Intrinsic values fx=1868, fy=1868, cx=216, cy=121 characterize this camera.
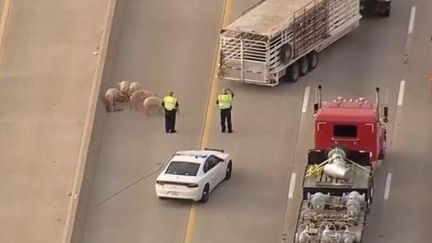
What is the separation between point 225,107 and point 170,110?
1.72m

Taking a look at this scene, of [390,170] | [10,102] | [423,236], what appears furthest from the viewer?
[10,102]

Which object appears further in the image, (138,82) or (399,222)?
(138,82)

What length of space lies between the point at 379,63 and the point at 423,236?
1055 centimetres

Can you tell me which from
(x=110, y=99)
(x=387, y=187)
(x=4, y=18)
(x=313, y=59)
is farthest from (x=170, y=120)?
(x=4, y=18)

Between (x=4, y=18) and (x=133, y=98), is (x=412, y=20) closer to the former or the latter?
(x=133, y=98)

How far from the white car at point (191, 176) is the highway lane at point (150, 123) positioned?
0.58 m

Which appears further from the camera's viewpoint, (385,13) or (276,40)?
(385,13)

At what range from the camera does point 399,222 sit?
174ft

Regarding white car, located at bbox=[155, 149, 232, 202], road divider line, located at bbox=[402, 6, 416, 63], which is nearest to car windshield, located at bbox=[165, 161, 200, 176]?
white car, located at bbox=[155, 149, 232, 202]

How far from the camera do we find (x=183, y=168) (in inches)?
2130

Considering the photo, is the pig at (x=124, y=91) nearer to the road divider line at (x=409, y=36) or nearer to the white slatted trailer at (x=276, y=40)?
the white slatted trailer at (x=276, y=40)

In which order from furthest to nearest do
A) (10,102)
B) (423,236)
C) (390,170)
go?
1. (10,102)
2. (390,170)
3. (423,236)

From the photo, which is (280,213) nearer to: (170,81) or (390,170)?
(390,170)

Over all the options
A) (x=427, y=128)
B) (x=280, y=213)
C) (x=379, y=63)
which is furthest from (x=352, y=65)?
(x=280, y=213)
